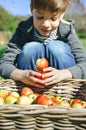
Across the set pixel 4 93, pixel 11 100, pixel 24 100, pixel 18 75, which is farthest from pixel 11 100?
pixel 18 75

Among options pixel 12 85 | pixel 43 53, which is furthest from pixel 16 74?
pixel 43 53

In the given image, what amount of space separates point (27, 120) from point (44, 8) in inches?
47.3

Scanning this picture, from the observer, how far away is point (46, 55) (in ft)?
10.8

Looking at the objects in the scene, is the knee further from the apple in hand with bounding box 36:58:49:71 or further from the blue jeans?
the apple in hand with bounding box 36:58:49:71

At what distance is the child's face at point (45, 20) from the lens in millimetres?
3090

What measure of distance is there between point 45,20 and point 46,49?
0.29 meters

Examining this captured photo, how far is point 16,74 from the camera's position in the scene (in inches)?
121

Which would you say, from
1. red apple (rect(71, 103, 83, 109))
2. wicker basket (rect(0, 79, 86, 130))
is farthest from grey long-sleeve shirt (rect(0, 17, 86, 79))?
wicker basket (rect(0, 79, 86, 130))

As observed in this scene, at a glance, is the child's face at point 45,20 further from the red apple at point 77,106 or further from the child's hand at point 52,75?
the red apple at point 77,106

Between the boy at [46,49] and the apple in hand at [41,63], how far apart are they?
0.25 ft

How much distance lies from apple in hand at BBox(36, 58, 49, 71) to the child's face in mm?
242

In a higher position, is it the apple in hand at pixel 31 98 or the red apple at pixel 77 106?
the apple in hand at pixel 31 98

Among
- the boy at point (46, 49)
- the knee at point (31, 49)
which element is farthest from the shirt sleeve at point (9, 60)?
the knee at point (31, 49)

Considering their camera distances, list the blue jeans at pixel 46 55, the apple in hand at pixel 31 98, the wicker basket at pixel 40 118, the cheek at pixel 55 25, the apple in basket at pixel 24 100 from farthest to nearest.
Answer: the blue jeans at pixel 46 55, the cheek at pixel 55 25, the apple in hand at pixel 31 98, the apple in basket at pixel 24 100, the wicker basket at pixel 40 118
